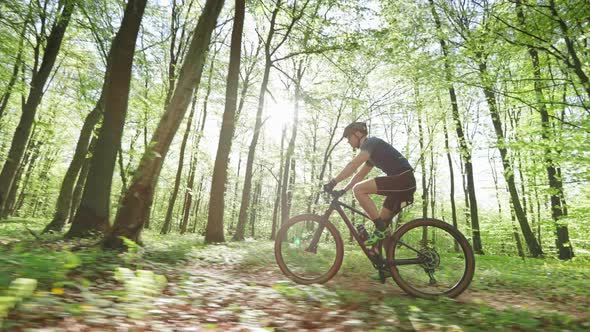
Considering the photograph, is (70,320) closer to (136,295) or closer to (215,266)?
(136,295)

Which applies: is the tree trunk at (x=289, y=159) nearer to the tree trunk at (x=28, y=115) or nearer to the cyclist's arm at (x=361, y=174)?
the tree trunk at (x=28, y=115)

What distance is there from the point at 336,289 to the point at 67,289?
306cm

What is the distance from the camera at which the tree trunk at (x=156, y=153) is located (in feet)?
17.7

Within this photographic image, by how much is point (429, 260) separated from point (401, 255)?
38 centimetres

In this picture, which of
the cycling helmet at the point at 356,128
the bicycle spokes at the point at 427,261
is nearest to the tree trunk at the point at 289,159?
the cycling helmet at the point at 356,128

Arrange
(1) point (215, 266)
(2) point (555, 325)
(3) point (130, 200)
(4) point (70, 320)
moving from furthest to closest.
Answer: (1) point (215, 266), (3) point (130, 200), (2) point (555, 325), (4) point (70, 320)

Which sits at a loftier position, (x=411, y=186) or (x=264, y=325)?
(x=411, y=186)

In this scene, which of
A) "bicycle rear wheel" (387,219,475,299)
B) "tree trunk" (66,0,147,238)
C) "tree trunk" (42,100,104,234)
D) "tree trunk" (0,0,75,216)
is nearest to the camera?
"bicycle rear wheel" (387,219,475,299)

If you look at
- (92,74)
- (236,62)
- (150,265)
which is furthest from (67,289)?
(92,74)

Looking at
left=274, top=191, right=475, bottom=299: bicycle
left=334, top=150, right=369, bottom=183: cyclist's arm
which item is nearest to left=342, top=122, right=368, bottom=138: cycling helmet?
left=334, top=150, right=369, bottom=183: cyclist's arm

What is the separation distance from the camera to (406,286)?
4250mm

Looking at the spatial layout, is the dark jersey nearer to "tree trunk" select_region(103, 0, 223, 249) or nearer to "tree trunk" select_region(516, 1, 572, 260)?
"tree trunk" select_region(103, 0, 223, 249)

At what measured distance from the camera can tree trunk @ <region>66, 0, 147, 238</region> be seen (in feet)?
20.6

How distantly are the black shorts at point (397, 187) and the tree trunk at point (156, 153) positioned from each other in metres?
3.72
